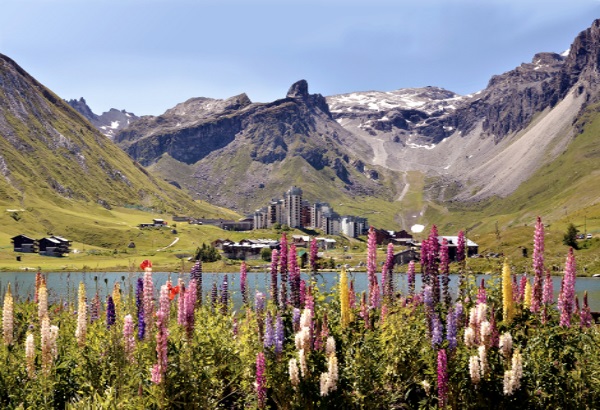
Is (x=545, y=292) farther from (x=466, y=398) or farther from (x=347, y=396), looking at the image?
(x=347, y=396)

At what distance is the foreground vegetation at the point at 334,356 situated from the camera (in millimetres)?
10312

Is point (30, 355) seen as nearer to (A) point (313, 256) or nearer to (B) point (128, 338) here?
(B) point (128, 338)

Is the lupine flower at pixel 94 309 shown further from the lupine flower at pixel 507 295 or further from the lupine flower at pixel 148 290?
the lupine flower at pixel 507 295

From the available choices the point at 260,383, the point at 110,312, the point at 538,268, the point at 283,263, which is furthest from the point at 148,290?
the point at 538,268

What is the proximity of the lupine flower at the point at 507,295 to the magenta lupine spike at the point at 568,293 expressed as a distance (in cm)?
185

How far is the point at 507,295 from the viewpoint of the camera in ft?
41.5

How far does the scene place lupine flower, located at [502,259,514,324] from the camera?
495 inches

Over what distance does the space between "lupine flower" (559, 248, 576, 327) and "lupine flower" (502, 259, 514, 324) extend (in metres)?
1.99

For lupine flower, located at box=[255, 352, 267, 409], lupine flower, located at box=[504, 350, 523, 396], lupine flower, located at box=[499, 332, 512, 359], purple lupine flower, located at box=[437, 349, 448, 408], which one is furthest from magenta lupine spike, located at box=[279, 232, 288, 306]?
lupine flower, located at box=[504, 350, 523, 396]

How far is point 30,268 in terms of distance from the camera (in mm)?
167125

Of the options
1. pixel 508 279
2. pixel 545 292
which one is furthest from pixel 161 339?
pixel 545 292

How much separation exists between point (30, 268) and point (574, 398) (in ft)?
598

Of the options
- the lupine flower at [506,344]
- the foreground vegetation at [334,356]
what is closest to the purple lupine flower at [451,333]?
the foreground vegetation at [334,356]

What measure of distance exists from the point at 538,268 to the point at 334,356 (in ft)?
24.0
